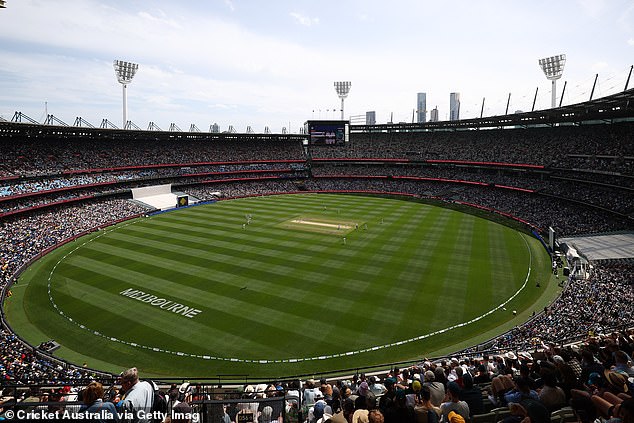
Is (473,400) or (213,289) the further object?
(213,289)

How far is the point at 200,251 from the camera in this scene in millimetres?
40750

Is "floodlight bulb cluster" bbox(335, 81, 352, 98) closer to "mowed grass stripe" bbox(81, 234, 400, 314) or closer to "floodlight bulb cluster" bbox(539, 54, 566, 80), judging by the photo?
"floodlight bulb cluster" bbox(539, 54, 566, 80)

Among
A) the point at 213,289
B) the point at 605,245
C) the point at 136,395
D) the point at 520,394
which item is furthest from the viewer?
the point at 605,245

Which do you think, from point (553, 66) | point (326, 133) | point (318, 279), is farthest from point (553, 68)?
point (318, 279)

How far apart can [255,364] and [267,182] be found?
226ft

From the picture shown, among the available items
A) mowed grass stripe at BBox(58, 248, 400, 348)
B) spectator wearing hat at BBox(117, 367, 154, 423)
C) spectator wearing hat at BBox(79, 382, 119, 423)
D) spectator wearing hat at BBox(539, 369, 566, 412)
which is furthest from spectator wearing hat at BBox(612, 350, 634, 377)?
mowed grass stripe at BBox(58, 248, 400, 348)

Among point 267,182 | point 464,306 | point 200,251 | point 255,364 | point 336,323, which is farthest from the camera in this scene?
point 267,182

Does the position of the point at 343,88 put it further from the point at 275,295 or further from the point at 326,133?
the point at 275,295

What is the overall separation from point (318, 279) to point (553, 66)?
7035 centimetres

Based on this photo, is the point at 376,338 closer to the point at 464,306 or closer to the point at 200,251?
the point at 464,306

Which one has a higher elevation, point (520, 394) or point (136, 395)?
point (136, 395)

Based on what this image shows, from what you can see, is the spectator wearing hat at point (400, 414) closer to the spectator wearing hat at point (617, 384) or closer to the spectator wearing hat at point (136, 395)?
the spectator wearing hat at point (617, 384)

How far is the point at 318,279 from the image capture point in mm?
32500

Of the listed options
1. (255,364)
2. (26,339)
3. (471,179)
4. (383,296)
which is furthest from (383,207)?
(26,339)
